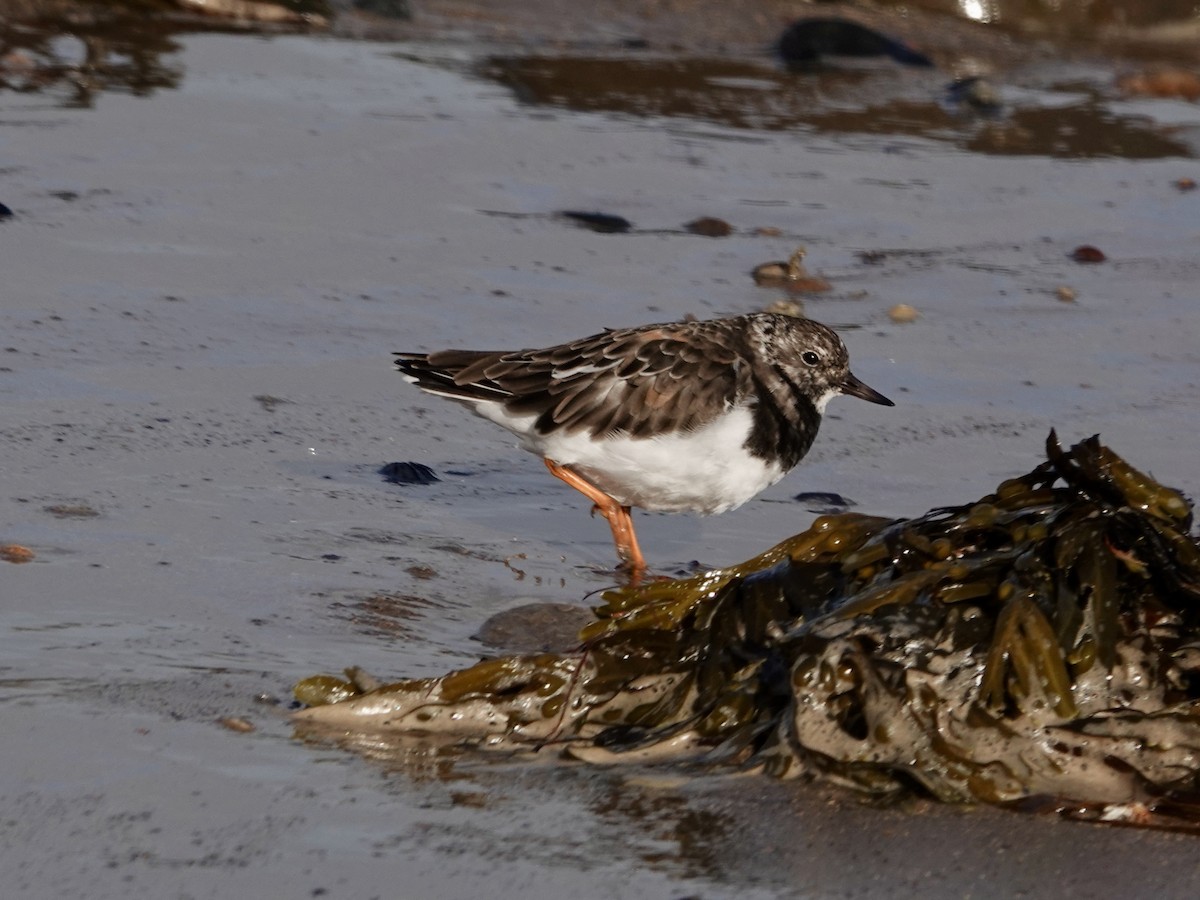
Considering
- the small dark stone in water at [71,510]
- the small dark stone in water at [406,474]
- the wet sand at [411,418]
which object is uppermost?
the wet sand at [411,418]

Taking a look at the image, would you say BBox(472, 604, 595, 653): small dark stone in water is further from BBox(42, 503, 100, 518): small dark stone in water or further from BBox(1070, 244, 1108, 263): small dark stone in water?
BBox(1070, 244, 1108, 263): small dark stone in water

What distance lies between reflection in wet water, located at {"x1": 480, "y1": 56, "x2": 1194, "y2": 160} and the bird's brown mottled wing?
4376mm

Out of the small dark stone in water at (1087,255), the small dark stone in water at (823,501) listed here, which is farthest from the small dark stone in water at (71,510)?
the small dark stone in water at (1087,255)

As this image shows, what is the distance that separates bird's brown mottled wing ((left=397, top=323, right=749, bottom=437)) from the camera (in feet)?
13.7

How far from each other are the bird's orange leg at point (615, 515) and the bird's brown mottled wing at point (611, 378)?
0.20 m

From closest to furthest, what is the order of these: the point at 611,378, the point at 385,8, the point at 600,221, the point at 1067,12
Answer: the point at 611,378
the point at 600,221
the point at 385,8
the point at 1067,12

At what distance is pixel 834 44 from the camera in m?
10.3

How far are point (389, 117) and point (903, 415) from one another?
3.58 m

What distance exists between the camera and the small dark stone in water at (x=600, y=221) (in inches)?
267

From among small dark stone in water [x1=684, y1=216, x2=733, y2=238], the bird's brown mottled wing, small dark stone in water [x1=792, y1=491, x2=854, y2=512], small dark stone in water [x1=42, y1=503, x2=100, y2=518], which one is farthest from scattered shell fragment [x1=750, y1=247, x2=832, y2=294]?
small dark stone in water [x1=42, y1=503, x2=100, y2=518]

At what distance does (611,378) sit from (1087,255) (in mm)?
3304

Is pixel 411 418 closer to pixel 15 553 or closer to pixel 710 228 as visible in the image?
pixel 15 553

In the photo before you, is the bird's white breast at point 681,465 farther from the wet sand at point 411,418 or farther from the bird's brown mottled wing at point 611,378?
the wet sand at point 411,418

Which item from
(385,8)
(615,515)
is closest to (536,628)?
(615,515)
